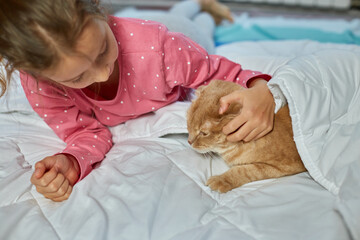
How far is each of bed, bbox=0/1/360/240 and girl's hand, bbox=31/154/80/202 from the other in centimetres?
2

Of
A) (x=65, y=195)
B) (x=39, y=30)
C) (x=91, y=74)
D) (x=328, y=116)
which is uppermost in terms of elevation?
(x=39, y=30)

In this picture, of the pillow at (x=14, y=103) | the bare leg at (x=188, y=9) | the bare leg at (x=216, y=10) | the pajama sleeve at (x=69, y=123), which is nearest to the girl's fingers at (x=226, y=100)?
the pajama sleeve at (x=69, y=123)

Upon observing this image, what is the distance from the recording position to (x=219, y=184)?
0.81m

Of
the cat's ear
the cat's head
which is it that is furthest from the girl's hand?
the cat's ear

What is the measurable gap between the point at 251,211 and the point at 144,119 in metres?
0.54

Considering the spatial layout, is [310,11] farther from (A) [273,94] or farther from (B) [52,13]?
(B) [52,13]

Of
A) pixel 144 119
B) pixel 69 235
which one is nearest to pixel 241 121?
pixel 144 119

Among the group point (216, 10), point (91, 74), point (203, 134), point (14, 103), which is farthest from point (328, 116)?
point (216, 10)

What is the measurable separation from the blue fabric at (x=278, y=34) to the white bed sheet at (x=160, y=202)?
1.15m

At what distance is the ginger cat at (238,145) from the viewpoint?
0.84 m

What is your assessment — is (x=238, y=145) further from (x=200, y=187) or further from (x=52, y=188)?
(x=52, y=188)

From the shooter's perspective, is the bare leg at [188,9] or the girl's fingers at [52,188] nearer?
the girl's fingers at [52,188]

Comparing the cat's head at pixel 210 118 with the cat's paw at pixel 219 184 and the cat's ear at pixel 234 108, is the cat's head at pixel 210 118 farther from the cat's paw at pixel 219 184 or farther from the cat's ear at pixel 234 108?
the cat's paw at pixel 219 184

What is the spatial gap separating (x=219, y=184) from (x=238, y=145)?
14cm
